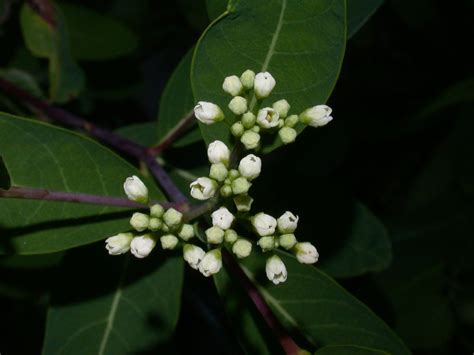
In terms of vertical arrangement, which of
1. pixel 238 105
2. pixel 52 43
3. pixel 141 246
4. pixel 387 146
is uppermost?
pixel 52 43

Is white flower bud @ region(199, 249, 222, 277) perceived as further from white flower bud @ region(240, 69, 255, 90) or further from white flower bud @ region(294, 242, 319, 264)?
white flower bud @ region(240, 69, 255, 90)

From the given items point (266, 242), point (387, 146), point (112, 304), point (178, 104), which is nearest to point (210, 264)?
point (266, 242)

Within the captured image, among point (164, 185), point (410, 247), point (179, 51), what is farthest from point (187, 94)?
point (410, 247)

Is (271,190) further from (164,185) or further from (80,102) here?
(80,102)

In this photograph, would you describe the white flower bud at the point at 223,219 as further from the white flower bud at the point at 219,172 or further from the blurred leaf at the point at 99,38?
the blurred leaf at the point at 99,38

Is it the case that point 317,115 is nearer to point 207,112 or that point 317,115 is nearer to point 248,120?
point 248,120

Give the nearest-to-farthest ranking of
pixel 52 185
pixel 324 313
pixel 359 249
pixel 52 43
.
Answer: pixel 52 185, pixel 324 313, pixel 359 249, pixel 52 43
